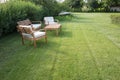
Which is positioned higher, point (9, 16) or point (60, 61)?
point (9, 16)

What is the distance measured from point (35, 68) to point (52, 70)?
0.51 metres

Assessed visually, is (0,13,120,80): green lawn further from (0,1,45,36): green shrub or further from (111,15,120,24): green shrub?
(111,15,120,24): green shrub

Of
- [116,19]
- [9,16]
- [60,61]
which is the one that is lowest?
[60,61]

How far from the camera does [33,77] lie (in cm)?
370

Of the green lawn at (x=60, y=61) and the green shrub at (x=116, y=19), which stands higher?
the green shrub at (x=116, y=19)

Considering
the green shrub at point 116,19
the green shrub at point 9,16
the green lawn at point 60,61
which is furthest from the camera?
the green shrub at point 116,19

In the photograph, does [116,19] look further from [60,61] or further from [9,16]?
[60,61]

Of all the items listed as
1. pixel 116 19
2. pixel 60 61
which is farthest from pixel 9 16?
pixel 116 19

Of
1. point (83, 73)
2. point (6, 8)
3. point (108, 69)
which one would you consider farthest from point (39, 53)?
point (6, 8)

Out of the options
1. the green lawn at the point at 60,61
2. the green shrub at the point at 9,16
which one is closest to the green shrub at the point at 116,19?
the green lawn at the point at 60,61

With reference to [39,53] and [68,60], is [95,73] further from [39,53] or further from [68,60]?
[39,53]

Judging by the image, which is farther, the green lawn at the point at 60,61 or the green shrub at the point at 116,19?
the green shrub at the point at 116,19

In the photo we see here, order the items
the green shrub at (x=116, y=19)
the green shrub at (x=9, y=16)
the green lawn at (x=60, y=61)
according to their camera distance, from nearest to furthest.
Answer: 1. the green lawn at (x=60, y=61)
2. the green shrub at (x=9, y=16)
3. the green shrub at (x=116, y=19)

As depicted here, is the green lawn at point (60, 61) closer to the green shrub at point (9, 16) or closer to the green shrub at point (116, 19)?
the green shrub at point (9, 16)
